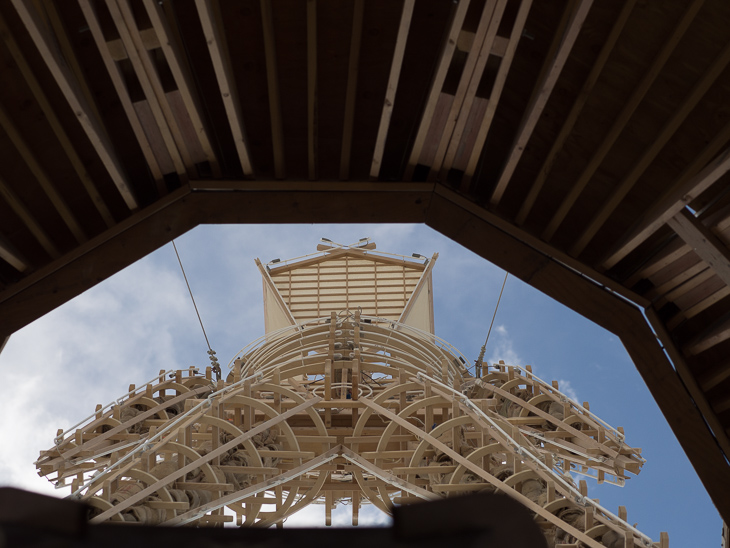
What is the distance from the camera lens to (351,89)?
246 inches

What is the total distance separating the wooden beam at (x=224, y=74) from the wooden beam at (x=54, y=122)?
1237mm

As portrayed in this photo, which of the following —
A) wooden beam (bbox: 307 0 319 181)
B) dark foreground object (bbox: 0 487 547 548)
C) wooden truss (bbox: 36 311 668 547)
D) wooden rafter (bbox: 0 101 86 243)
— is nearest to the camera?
dark foreground object (bbox: 0 487 547 548)

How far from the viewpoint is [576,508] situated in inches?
356

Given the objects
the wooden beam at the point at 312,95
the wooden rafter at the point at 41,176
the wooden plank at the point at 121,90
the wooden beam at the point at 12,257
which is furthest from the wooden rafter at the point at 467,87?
the wooden beam at the point at 12,257

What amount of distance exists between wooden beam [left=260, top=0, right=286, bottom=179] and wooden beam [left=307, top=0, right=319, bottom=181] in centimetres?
25

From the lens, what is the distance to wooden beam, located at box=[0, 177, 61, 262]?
20.7 ft

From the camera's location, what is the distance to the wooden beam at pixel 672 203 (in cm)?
551

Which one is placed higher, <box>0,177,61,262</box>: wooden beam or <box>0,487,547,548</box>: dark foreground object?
<box>0,177,61,262</box>: wooden beam

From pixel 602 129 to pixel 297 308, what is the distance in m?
14.6

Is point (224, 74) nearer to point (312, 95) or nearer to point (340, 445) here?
point (312, 95)

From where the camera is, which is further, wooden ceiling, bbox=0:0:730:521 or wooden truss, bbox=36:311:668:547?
wooden truss, bbox=36:311:668:547

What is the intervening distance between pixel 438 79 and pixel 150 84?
2.26 meters

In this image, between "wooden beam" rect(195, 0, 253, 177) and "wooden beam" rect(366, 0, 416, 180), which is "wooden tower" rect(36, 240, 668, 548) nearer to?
"wooden beam" rect(195, 0, 253, 177)

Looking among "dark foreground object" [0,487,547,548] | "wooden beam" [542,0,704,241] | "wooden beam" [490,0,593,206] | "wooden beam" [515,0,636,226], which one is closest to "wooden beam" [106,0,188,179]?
"wooden beam" [490,0,593,206]
